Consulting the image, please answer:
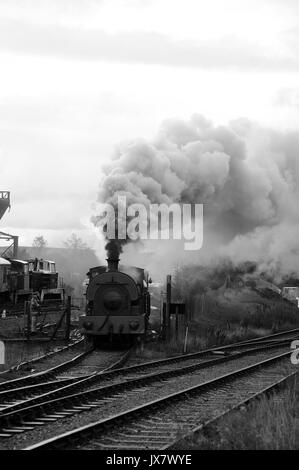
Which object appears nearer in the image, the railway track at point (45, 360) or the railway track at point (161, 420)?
the railway track at point (161, 420)

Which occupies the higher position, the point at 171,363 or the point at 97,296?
the point at 97,296

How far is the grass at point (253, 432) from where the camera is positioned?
868 centimetres

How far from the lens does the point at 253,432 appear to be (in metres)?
9.26

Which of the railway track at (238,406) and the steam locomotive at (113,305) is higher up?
the steam locomotive at (113,305)

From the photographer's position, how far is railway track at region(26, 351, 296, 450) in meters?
9.23

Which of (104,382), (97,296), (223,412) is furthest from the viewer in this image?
(97,296)

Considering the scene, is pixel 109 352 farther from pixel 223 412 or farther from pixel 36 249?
pixel 36 249

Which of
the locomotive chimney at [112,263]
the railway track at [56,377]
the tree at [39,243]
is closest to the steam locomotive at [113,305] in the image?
the locomotive chimney at [112,263]

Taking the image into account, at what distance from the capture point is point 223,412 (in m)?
11.5

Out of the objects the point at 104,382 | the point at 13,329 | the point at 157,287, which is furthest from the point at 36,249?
the point at 104,382

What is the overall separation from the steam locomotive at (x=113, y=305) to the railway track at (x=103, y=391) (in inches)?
76.3

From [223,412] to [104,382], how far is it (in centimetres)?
445

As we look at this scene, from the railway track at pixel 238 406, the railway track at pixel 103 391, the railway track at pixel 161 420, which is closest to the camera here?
the railway track at pixel 238 406

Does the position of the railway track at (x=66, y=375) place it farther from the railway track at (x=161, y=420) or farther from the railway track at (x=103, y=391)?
the railway track at (x=161, y=420)
